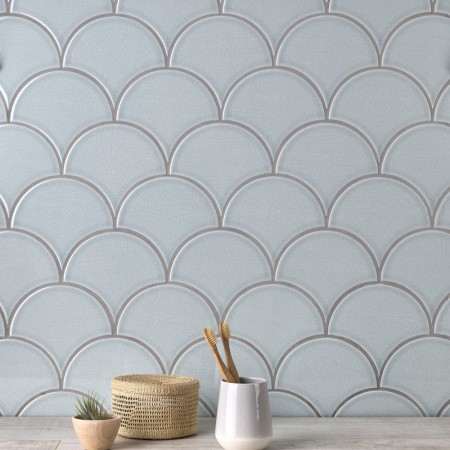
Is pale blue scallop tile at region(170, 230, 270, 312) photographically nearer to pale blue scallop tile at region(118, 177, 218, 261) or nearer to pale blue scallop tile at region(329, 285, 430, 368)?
pale blue scallop tile at region(118, 177, 218, 261)

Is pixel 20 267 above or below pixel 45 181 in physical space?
below

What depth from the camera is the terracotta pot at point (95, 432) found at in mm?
1079

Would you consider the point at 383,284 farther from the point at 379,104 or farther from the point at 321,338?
the point at 379,104

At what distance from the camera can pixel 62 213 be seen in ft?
4.25

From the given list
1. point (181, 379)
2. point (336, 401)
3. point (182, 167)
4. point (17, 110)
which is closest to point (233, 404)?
point (181, 379)

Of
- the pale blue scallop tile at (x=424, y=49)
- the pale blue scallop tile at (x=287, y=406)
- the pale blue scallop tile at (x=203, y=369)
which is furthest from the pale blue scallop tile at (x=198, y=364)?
the pale blue scallop tile at (x=424, y=49)

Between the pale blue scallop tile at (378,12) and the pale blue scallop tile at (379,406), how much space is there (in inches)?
26.2

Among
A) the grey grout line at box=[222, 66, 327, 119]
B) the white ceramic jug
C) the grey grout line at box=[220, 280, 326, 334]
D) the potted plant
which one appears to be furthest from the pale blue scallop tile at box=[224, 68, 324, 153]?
the potted plant

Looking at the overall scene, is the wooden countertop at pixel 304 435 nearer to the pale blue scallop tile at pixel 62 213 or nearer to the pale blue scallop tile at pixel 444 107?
the pale blue scallop tile at pixel 62 213

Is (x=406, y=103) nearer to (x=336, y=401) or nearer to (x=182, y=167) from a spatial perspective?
(x=182, y=167)

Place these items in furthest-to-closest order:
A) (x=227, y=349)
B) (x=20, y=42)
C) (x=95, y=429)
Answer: (x=20, y=42) < (x=227, y=349) < (x=95, y=429)

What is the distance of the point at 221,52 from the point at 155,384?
2.03 feet

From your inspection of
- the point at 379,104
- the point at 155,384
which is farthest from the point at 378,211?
the point at 155,384

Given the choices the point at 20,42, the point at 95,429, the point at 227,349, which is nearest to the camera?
the point at 95,429
